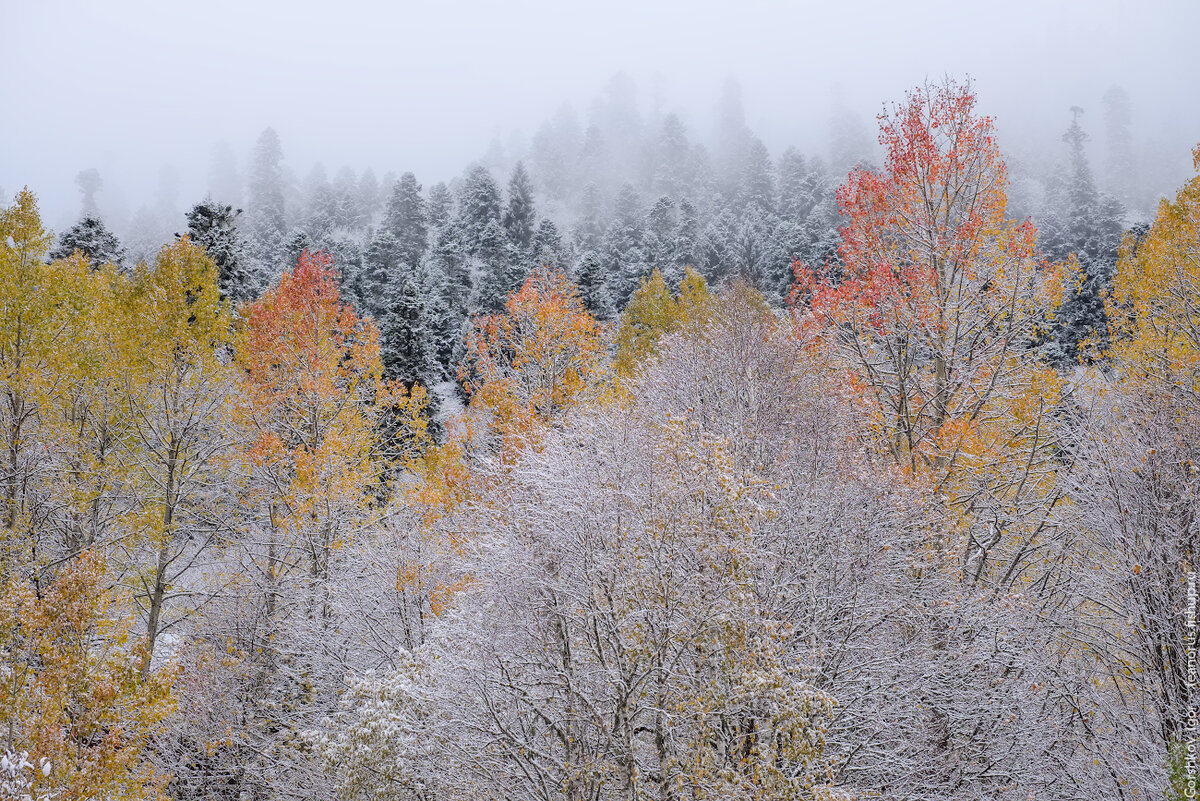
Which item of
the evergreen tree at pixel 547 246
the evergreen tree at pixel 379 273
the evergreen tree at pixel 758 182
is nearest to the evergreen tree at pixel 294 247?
the evergreen tree at pixel 379 273

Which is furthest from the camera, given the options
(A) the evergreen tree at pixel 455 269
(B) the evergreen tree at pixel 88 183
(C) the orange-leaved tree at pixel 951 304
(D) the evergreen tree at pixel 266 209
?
(B) the evergreen tree at pixel 88 183

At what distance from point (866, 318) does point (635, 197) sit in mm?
51720

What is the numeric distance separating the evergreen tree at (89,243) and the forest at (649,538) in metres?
18.4

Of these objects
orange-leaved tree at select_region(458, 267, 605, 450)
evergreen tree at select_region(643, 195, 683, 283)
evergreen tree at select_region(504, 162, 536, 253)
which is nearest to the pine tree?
evergreen tree at select_region(504, 162, 536, 253)

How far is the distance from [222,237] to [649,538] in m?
25.8

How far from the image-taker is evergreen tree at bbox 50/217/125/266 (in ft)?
105

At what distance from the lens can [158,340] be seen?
568 inches

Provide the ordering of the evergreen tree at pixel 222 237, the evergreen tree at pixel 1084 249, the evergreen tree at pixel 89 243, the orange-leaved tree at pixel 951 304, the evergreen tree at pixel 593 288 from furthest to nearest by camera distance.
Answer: the evergreen tree at pixel 593 288 < the evergreen tree at pixel 1084 249 < the evergreen tree at pixel 89 243 < the evergreen tree at pixel 222 237 < the orange-leaved tree at pixel 951 304

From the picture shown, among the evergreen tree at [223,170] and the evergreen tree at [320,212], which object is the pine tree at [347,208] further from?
the evergreen tree at [223,170]

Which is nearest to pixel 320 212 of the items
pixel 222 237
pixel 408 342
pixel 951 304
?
pixel 408 342

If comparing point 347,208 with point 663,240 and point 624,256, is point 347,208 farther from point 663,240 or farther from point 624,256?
point 663,240

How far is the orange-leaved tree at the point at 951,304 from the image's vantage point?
12047 millimetres

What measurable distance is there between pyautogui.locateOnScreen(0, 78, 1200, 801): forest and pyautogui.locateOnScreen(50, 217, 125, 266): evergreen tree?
60.4 feet

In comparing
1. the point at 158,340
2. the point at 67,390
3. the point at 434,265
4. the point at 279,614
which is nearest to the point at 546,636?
the point at 279,614
